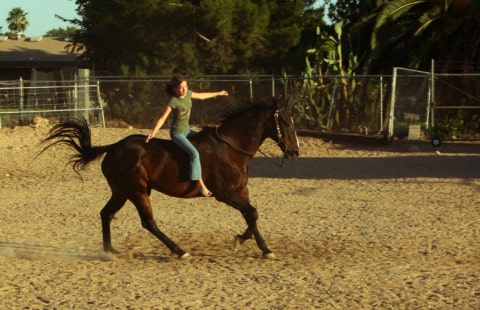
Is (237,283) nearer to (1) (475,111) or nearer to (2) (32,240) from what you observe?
(2) (32,240)

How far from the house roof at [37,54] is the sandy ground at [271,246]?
23310 mm

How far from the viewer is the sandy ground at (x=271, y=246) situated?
7070mm

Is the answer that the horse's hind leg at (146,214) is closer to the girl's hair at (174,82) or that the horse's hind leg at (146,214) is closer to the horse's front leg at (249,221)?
the horse's front leg at (249,221)

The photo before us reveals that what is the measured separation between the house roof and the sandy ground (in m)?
23.3

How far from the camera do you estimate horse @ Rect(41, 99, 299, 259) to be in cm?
910

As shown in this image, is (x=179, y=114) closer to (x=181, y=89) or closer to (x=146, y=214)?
(x=181, y=89)

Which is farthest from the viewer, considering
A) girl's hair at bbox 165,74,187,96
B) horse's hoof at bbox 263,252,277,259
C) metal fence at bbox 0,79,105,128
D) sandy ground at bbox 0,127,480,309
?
metal fence at bbox 0,79,105,128

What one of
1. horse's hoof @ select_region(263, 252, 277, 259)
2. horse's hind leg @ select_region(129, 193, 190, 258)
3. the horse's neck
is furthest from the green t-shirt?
horse's hoof @ select_region(263, 252, 277, 259)

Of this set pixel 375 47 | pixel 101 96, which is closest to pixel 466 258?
pixel 375 47

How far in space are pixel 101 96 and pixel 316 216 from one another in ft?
57.3

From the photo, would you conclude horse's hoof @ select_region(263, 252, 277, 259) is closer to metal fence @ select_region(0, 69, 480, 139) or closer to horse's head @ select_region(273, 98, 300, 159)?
horse's head @ select_region(273, 98, 300, 159)

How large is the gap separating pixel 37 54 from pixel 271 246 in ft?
139

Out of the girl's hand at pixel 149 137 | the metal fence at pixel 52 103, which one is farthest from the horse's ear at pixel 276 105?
the metal fence at pixel 52 103

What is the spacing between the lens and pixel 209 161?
912cm
